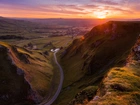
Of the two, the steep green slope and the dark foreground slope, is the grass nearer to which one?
the steep green slope

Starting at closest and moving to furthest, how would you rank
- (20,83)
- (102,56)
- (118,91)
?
(118,91) → (20,83) → (102,56)

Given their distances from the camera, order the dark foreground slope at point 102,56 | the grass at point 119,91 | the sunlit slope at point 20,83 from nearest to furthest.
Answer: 1. the grass at point 119,91
2. the sunlit slope at point 20,83
3. the dark foreground slope at point 102,56

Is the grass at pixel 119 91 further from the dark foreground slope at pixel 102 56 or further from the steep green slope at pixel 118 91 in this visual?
the dark foreground slope at pixel 102 56

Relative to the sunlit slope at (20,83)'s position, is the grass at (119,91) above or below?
above

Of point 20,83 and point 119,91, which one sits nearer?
point 119,91

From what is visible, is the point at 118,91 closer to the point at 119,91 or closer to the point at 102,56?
the point at 119,91

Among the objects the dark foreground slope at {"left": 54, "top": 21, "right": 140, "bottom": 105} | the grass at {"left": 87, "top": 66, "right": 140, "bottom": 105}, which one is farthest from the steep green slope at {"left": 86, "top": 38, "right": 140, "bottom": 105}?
the dark foreground slope at {"left": 54, "top": 21, "right": 140, "bottom": 105}

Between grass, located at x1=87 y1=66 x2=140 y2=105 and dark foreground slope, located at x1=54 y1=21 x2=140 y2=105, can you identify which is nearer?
grass, located at x1=87 y1=66 x2=140 y2=105

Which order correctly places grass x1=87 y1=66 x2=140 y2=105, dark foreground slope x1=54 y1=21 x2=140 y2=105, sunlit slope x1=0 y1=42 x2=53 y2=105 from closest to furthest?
grass x1=87 y1=66 x2=140 y2=105 → sunlit slope x1=0 y1=42 x2=53 y2=105 → dark foreground slope x1=54 y1=21 x2=140 y2=105

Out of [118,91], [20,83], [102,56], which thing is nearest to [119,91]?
[118,91]

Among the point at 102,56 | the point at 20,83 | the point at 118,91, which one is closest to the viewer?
the point at 118,91

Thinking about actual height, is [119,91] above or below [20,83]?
above

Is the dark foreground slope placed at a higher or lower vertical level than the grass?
lower

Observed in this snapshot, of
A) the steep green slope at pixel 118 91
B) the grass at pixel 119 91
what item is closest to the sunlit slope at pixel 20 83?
the steep green slope at pixel 118 91
